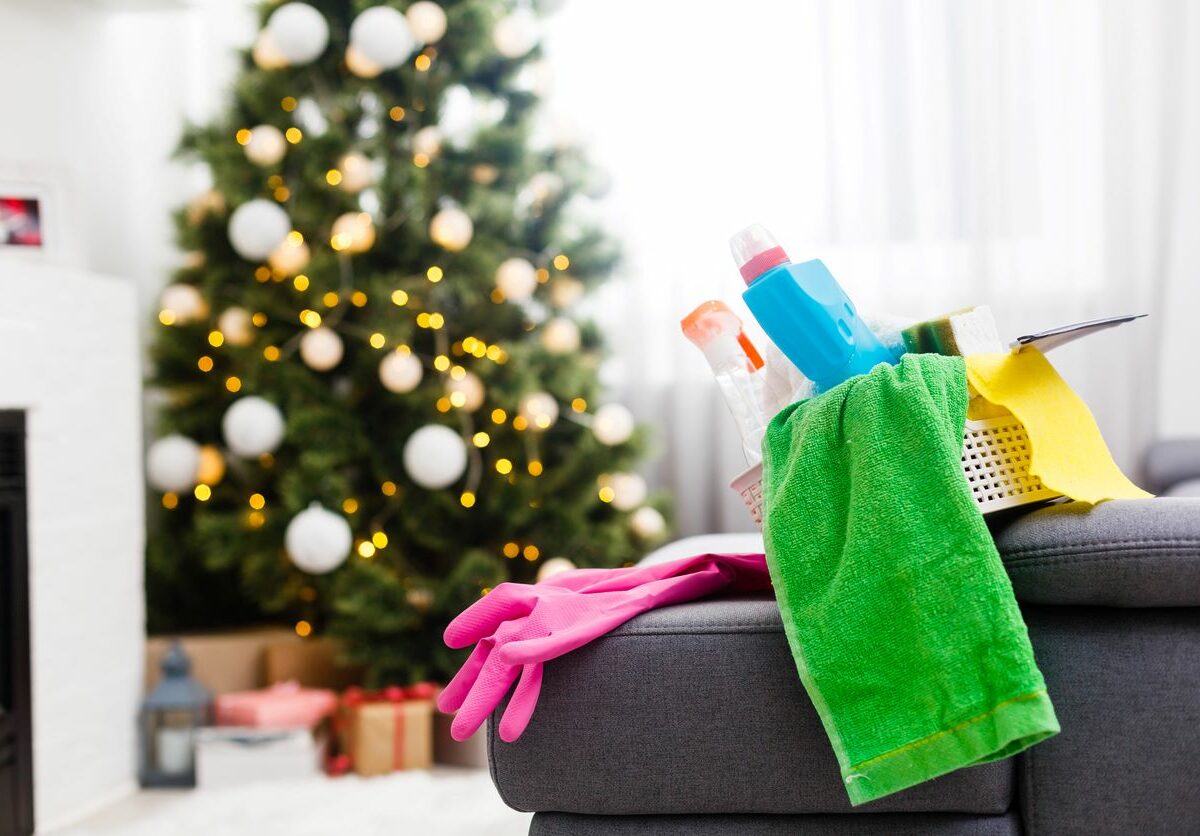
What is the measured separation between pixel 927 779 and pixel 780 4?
2400mm

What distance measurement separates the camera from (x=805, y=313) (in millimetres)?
1023

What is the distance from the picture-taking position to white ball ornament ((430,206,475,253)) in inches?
93.9

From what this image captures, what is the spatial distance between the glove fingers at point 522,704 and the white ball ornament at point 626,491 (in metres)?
1.52

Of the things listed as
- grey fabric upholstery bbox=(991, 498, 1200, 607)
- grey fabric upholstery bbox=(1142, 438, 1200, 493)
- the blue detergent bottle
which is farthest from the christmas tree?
grey fabric upholstery bbox=(991, 498, 1200, 607)

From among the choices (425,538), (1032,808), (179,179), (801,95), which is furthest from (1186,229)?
(179,179)

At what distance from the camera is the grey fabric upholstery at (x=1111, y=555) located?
0.96 meters

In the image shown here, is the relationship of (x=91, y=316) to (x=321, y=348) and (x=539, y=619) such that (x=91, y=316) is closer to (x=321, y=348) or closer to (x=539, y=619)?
(x=321, y=348)

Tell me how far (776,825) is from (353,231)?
172cm

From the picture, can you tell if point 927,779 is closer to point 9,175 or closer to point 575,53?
point 9,175

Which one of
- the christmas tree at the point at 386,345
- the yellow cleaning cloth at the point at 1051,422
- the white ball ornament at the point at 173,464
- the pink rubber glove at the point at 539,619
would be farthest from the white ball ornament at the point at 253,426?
the yellow cleaning cloth at the point at 1051,422

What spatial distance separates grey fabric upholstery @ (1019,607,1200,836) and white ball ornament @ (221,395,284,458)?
1.79 meters

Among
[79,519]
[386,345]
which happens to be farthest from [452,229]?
[79,519]

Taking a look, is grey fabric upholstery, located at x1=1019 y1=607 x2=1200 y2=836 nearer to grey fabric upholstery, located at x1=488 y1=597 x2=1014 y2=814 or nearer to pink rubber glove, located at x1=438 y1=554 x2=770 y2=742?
grey fabric upholstery, located at x1=488 y1=597 x2=1014 y2=814

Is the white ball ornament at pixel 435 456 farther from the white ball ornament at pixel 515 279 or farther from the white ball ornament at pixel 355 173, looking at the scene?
the white ball ornament at pixel 355 173
